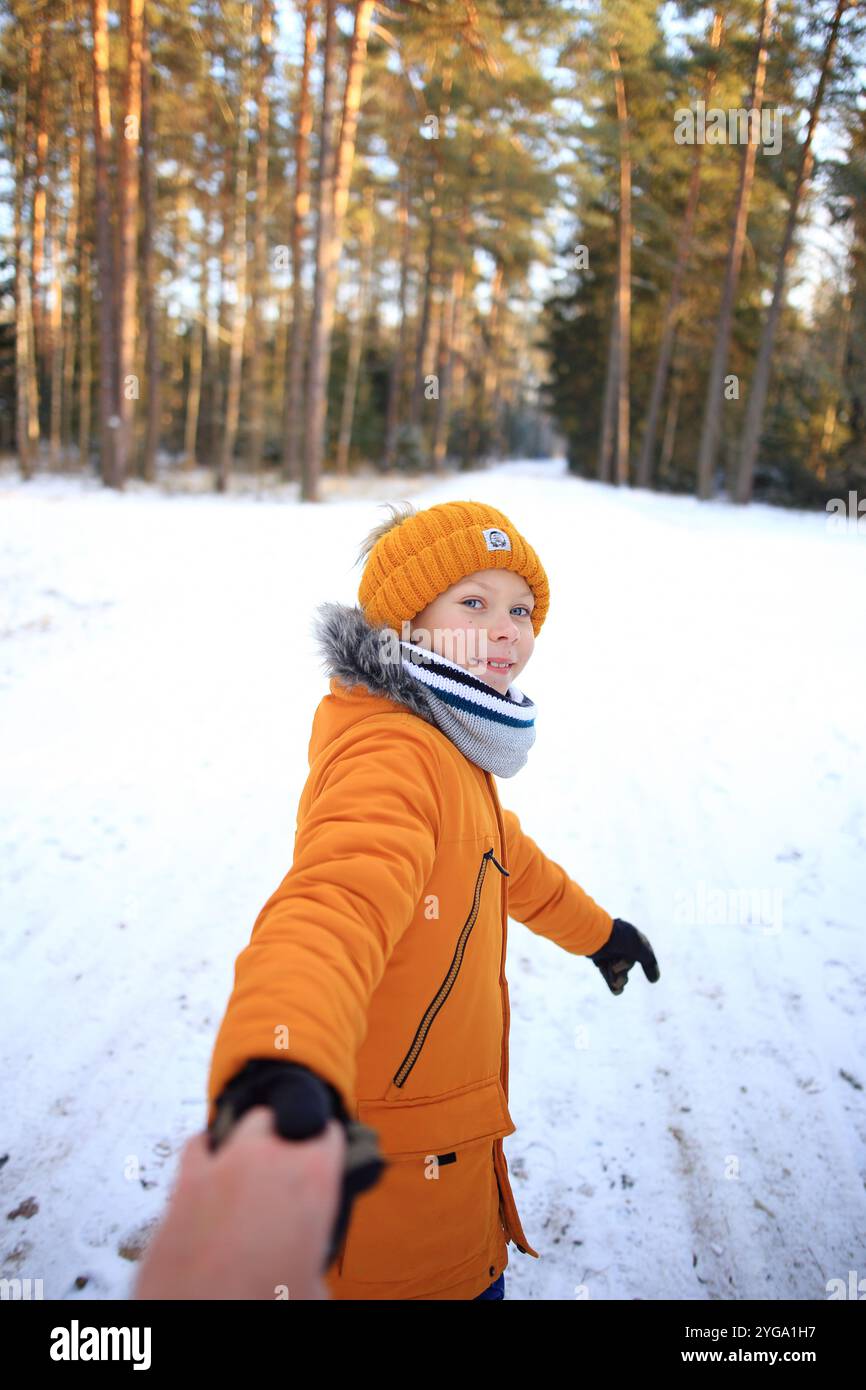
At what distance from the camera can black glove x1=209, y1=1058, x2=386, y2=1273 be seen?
77cm

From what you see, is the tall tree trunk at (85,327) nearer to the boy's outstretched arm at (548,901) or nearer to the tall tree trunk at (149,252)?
the tall tree trunk at (149,252)

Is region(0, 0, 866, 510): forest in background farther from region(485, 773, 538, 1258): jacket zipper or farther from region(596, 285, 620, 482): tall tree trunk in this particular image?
region(485, 773, 538, 1258): jacket zipper

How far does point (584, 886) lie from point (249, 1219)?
3705mm

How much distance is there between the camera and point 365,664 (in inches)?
61.6

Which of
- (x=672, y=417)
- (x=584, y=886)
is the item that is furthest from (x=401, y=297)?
(x=584, y=886)

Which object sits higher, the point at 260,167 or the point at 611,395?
the point at 260,167

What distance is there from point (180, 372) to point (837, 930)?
37.4 metres

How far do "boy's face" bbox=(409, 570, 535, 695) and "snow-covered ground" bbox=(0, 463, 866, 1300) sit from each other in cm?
203

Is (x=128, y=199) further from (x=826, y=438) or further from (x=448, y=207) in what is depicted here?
(x=826, y=438)

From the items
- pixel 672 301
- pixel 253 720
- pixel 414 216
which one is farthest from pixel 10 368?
pixel 253 720

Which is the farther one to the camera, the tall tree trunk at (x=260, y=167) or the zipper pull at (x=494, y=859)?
the tall tree trunk at (x=260, y=167)

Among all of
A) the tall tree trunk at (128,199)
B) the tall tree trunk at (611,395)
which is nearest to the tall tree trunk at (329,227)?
the tall tree trunk at (128,199)

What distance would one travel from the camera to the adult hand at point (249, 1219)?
0.67 m

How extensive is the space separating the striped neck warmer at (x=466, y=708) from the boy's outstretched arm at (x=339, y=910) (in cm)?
9
